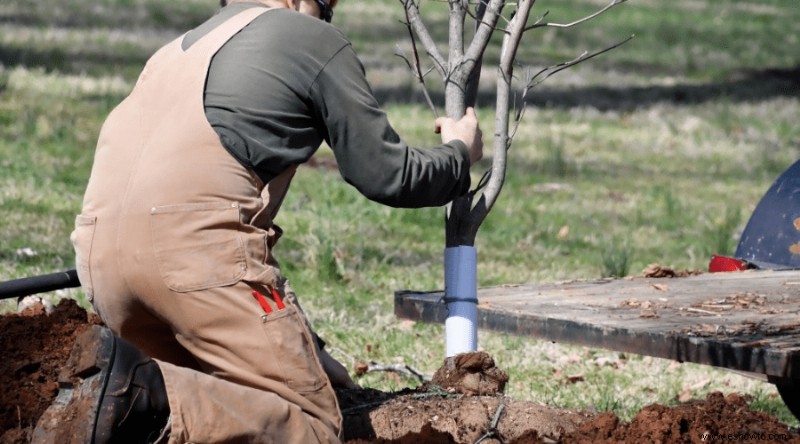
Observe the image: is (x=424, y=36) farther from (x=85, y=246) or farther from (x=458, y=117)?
(x=85, y=246)

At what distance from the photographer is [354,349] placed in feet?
19.5

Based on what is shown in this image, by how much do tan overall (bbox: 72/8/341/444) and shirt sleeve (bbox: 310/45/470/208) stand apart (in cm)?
24

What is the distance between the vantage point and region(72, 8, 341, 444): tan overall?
3195mm

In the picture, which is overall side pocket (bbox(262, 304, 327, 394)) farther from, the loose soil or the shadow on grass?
the shadow on grass

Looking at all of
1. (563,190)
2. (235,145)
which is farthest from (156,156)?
(563,190)

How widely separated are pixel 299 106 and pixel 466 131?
0.60 m

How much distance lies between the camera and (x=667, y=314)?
4.08 m

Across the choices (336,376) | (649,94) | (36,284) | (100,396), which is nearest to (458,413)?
(336,376)

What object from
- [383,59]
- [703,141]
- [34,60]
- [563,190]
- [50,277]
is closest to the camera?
[50,277]

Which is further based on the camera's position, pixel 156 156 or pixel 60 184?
pixel 60 184

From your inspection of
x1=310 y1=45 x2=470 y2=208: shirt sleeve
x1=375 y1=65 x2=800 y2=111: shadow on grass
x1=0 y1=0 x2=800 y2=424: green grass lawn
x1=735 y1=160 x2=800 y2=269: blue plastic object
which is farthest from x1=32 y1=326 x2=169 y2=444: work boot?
x1=375 y1=65 x2=800 y2=111: shadow on grass

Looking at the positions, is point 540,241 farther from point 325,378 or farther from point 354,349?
point 325,378

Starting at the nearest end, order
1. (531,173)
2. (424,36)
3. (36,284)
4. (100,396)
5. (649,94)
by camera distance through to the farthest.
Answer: (100,396), (36,284), (424,36), (531,173), (649,94)

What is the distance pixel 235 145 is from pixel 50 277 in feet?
2.71
